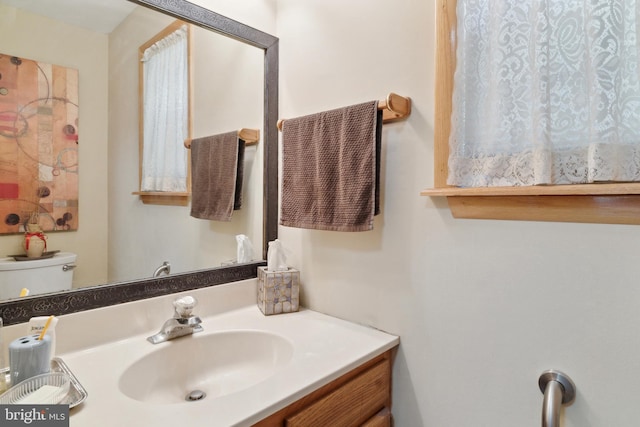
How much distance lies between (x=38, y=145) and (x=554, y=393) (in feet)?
4.64

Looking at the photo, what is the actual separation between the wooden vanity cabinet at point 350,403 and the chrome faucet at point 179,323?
450 millimetres

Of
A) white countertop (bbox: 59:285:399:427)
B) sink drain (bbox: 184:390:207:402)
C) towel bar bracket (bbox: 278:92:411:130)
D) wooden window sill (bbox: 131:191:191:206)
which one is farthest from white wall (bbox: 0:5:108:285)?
towel bar bracket (bbox: 278:92:411:130)

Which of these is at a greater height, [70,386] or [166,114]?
[166,114]

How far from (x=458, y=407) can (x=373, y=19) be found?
1.22m

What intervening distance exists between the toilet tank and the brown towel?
2.20ft

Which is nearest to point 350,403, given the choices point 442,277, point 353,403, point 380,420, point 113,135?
point 353,403

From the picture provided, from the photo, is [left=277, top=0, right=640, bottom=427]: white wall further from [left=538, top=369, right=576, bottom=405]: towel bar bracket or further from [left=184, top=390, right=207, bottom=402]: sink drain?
[left=184, top=390, right=207, bottom=402]: sink drain

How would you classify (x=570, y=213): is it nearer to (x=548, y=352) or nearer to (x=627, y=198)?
(x=627, y=198)

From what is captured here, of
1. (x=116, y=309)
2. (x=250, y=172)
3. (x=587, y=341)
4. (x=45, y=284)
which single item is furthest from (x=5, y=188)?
(x=587, y=341)

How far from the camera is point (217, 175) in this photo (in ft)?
4.27

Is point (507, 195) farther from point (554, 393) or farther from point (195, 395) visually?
point (195, 395)

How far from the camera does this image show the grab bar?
70cm

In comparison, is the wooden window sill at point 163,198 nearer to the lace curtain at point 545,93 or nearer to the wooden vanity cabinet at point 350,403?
the wooden vanity cabinet at point 350,403

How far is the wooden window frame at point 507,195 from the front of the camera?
69 cm
